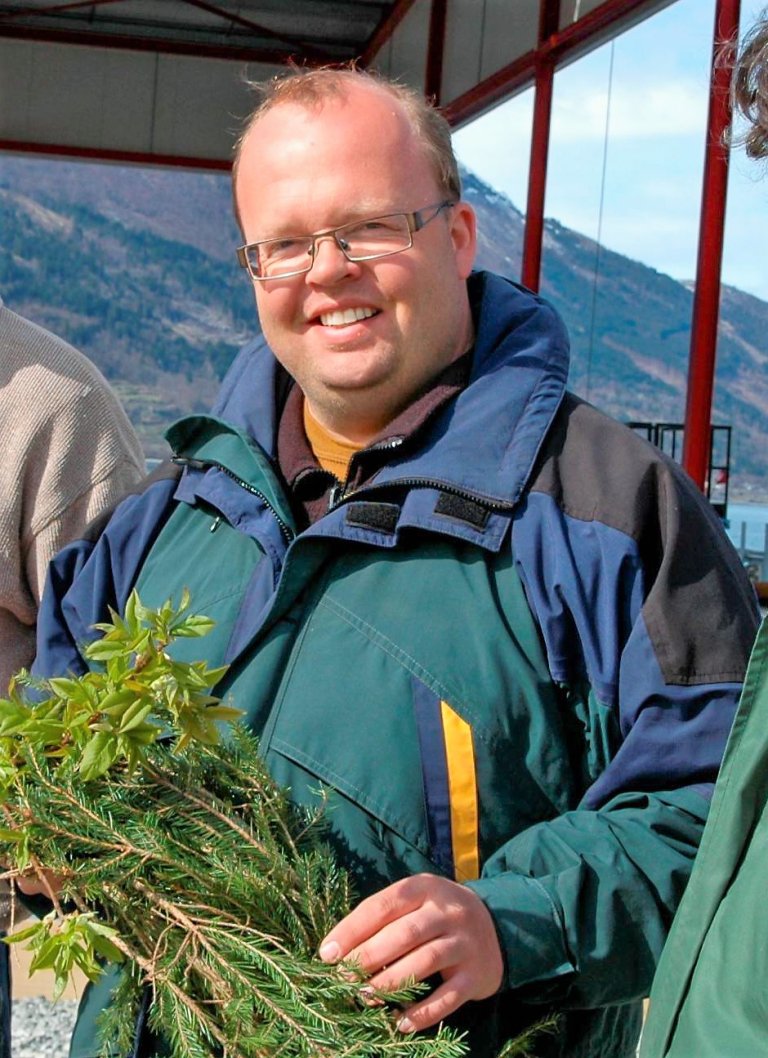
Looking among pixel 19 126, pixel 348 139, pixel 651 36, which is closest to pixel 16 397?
pixel 348 139

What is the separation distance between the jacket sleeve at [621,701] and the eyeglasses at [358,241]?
357 millimetres

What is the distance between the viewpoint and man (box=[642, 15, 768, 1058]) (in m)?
1.09

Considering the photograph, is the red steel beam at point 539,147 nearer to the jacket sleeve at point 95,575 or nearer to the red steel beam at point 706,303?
the red steel beam at point 706,303

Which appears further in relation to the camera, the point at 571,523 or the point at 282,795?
the point at 571,523

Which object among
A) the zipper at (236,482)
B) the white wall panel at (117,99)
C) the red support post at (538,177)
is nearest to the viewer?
the zipper at (236,482)

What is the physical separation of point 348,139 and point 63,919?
99 cm

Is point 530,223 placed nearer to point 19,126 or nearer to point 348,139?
point 19,126

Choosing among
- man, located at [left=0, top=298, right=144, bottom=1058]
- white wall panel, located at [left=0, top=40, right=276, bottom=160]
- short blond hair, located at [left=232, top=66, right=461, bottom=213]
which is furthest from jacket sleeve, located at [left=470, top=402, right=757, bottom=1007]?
white wall panel, located at [left=0, top=40, right=276, bottom=160]

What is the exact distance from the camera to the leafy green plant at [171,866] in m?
1.37

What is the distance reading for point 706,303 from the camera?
7781mm

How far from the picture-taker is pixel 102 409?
7.88 ft

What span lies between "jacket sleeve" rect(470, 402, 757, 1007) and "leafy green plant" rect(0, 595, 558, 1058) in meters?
0.13

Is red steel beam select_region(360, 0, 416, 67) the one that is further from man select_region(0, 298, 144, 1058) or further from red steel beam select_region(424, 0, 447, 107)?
man select_region(0, 298, 144, 1058)

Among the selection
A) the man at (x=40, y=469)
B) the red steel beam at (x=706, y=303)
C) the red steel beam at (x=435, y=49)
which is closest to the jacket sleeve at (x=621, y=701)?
the man at (x=40, y=469)
